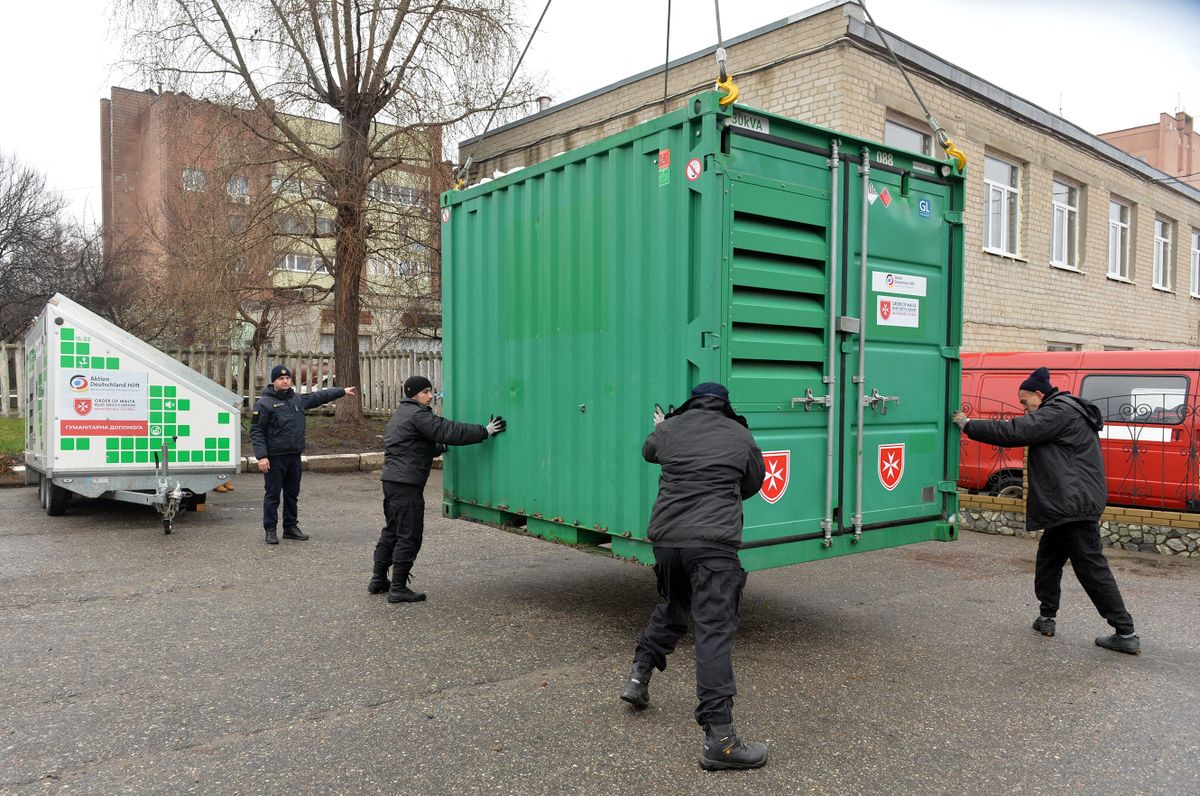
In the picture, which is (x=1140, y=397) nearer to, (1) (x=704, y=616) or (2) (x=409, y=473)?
(1) (x=704, y=616)

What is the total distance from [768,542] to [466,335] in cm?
290

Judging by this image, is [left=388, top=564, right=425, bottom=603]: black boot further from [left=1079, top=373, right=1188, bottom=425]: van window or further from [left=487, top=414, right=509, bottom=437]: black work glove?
[left=1079, top=373, right=1188, bottom=425]: van window

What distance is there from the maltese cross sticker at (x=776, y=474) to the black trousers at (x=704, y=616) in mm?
A: 953

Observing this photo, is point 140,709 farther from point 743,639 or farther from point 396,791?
point 743,639

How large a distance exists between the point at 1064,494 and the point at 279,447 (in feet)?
22.4

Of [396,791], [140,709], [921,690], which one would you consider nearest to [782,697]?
[921,690]

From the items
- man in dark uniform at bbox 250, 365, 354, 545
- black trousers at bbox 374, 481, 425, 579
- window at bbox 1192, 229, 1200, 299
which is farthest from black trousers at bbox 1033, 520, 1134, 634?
window at bbox 1192, 229, 1200, 299

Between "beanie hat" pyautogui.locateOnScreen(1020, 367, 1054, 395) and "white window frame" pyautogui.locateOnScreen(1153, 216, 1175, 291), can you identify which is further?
"white window frame" pyautogui.locateOnScreen(1153, 216, 1175, 291)

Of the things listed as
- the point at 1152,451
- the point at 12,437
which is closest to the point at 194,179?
the point at 12,437

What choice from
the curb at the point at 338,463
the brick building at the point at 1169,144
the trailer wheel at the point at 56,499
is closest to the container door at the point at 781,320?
the trailer wheel at the point at 56,499

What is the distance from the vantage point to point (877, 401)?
206 inches

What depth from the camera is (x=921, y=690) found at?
4.49 m

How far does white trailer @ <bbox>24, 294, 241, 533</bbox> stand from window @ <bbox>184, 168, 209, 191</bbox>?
6.92 meters

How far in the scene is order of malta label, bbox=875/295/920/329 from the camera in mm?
5219
